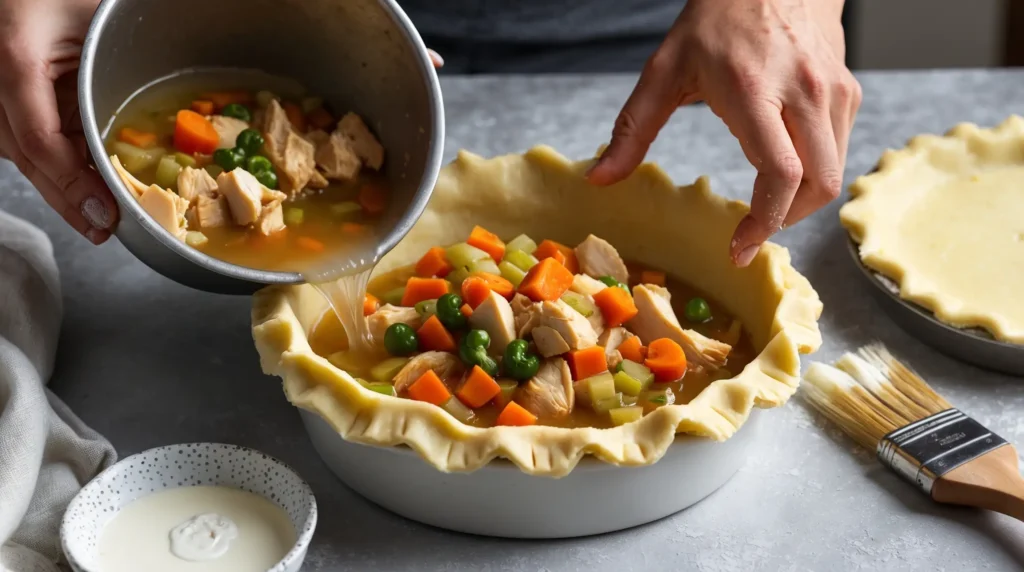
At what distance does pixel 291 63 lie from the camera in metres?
2.91

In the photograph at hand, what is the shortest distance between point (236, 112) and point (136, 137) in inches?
10.4

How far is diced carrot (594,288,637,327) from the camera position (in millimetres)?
2707

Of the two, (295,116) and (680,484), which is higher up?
(295,116)

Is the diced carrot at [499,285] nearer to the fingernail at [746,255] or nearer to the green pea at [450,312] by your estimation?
the green pea at [450,312]

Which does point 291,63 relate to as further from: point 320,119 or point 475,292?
point 475,292

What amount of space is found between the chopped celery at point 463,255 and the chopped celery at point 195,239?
66cm

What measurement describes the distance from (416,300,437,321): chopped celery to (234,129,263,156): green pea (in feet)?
1.85

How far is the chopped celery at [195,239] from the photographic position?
255 cm

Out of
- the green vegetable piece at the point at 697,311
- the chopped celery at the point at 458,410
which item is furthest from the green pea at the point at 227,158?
the green vegetable piece at the point at 697,311

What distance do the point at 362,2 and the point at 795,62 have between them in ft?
3.42

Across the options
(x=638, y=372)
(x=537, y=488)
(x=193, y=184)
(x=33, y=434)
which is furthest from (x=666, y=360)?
(x=33, y=434)

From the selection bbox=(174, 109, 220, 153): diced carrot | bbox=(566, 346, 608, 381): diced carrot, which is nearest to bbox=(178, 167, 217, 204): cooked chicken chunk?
bbox=(174, 109, 220, 153): diced carrot

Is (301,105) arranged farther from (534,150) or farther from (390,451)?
(390,451)

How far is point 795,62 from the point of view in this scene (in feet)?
8.77
